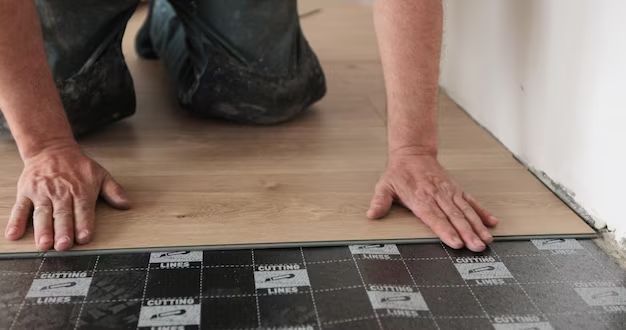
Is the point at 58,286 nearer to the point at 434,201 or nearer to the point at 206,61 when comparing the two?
the point at 434,201

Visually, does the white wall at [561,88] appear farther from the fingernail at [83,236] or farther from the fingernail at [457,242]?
the fingernail at [83,236]

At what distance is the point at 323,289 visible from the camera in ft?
2.81

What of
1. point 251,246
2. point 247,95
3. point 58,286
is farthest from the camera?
point 247,95

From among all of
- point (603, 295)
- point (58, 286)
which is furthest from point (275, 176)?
point (603, 295)

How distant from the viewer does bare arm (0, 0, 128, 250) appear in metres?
0.95

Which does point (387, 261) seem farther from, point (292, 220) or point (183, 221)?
point (183, 221)

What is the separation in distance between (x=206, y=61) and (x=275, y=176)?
38cm

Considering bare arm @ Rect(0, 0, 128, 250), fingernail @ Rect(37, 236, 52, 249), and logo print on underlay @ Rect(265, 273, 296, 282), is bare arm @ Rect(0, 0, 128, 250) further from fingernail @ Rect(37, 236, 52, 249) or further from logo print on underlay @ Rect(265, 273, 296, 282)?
logo print on underlay @ Rect(265, 273, 296, 282)

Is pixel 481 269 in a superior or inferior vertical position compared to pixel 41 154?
inferior

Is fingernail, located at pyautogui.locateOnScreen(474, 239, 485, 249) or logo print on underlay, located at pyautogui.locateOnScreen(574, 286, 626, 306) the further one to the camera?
fingernail, located at pyautogui.locateOnScreen(474, 239, 485, 249)

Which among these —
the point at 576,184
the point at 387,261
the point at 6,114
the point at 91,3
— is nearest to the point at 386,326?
the point at 387,261

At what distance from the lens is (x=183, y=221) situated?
1021 mm

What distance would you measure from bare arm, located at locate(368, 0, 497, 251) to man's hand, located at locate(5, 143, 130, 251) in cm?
43

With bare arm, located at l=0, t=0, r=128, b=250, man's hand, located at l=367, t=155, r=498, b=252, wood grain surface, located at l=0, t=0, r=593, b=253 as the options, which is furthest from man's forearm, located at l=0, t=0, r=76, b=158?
man's hand, located at l=367, t=155, r=498, b=252
